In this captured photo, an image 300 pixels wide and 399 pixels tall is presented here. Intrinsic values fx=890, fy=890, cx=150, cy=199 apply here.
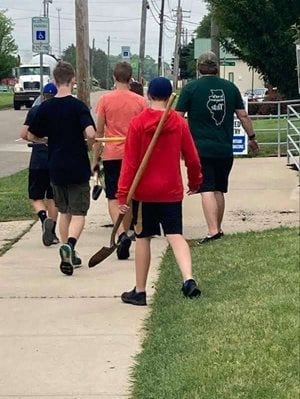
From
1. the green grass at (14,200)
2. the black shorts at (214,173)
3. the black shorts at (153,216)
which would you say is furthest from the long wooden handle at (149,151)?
the green grass at (14,200)

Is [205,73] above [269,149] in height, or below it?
above

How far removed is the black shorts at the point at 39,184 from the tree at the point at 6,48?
54986mm

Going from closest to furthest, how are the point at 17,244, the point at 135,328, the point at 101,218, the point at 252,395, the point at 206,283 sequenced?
the point at 252,395 → the point at 135,328 → the point at 206,283 → the point at 17,244 → the point at 101,218

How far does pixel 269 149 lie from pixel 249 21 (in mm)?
2835

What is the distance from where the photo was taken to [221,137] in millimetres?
8812

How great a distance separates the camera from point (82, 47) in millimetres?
19625

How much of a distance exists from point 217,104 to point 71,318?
10.7 ft

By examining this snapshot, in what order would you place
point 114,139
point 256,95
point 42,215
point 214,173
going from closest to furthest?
point 114,139 < point 214,173 < point 42,215 < point 256,95

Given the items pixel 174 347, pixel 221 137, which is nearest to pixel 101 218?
pixel 221 137

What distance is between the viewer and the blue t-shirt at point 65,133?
7.66m

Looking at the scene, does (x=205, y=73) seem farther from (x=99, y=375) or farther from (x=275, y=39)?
(x=275, y=39)

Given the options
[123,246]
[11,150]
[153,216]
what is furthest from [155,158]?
[11,150]

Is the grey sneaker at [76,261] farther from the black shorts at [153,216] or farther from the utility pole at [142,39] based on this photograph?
the utility pole at [142,39]

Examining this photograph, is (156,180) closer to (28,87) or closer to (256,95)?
(28,87)
